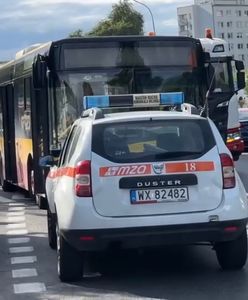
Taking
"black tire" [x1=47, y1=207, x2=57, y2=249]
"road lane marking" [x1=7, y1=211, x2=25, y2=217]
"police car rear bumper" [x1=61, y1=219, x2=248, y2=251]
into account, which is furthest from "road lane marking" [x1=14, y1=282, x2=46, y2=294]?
"road lane marking" [x1=7, y1=211, x2=25, y2=217]

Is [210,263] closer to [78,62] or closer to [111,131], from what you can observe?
[111,131]

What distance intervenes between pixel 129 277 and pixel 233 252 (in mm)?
1090

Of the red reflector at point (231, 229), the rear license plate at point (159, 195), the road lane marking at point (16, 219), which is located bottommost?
the road lane marking at point (16, 219)

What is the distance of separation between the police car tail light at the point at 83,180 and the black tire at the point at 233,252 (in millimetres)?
1571

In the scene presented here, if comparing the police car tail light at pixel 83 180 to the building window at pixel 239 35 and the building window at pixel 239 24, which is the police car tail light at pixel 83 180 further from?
the building window at pixel 239 35

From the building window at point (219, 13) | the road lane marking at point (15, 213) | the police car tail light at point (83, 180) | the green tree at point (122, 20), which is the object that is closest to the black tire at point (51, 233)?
the police car tail light at point (83, 180)

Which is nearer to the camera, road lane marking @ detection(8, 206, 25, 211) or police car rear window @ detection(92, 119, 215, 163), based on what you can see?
police car rear window @ detection(92, 119, 215, 163)

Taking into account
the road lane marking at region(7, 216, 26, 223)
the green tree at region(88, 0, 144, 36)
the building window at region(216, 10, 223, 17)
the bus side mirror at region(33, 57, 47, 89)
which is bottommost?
the road lane marking at region(7, 216, 26, 223)

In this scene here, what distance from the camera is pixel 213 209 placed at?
806 cm

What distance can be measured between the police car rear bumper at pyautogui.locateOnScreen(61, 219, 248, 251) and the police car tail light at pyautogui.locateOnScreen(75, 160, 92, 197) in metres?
0.36

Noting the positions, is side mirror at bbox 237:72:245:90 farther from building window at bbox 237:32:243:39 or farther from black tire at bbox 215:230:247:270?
building window at bbox 237:32:243:39

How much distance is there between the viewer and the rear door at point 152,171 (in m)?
7.96

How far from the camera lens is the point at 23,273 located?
9.12m

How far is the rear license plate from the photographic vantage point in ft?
26.2
